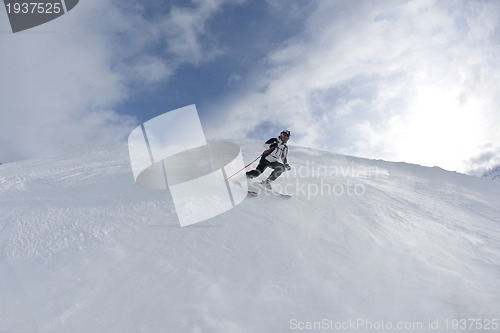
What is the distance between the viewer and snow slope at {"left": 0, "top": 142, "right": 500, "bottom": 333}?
5.52m

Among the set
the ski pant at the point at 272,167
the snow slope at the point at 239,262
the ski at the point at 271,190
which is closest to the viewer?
the snow slope at the point at 239,262

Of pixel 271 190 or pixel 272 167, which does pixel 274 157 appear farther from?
pixel 271 190

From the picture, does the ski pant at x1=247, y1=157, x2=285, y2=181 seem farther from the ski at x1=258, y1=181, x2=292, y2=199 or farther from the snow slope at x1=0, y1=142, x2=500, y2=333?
the snow slope at x1=0, y1=142, x2=500, y2=333

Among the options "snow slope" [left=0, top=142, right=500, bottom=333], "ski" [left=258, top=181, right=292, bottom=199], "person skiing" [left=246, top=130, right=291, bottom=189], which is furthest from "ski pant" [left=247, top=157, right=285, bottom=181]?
"snow slope" [left=0, top=142, right=500, bottom=333]

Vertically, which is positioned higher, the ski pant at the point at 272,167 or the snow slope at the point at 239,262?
the ski pant at the point at 272,167

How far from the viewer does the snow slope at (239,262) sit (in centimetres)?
552

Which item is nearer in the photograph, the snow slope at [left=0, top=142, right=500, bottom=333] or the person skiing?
the snow slope at [left=0, top=142, right=500, bottom=333]

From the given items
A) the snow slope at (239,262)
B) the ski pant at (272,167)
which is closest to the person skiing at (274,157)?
the ski pant at (272,167)

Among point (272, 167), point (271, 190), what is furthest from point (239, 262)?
point (272, 167)

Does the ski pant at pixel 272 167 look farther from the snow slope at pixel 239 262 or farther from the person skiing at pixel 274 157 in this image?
the snow slope at pixel 239 262

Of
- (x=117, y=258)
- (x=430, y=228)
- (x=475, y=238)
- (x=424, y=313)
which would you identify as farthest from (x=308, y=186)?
(x=117, y=258)

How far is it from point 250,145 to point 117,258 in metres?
13.5

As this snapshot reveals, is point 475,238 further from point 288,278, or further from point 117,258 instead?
point 117,258

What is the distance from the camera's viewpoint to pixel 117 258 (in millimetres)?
6707
